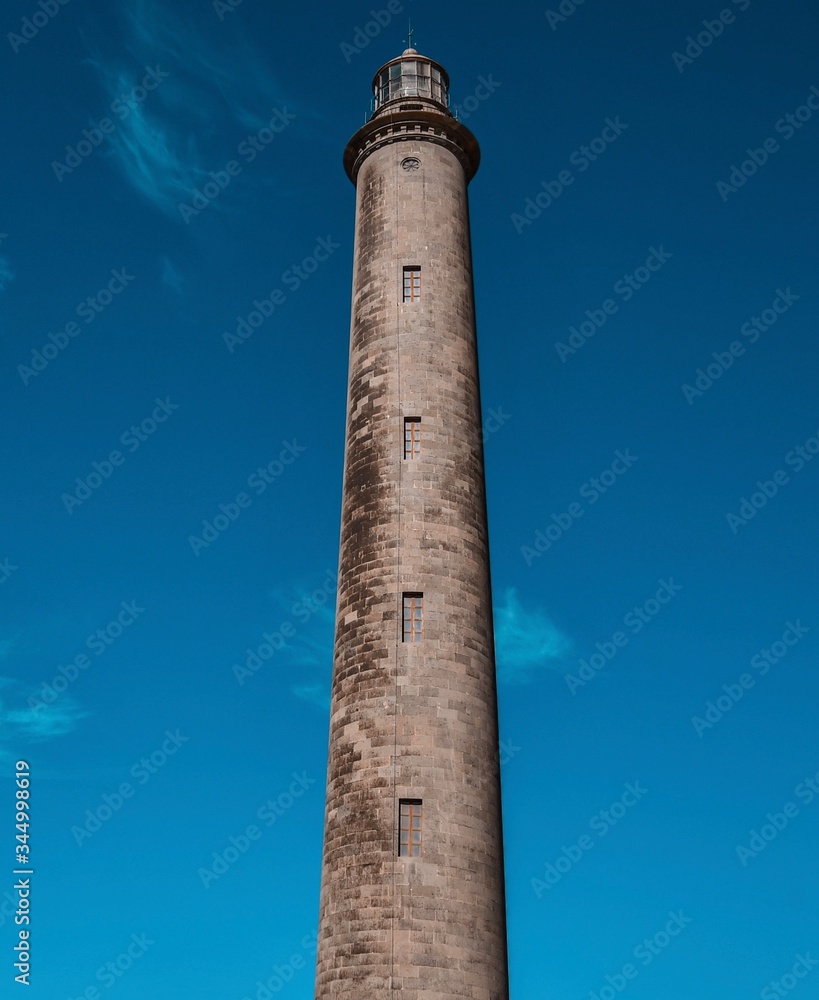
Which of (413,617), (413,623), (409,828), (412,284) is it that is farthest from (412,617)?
(412,284)

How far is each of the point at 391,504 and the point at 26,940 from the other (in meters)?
15.4

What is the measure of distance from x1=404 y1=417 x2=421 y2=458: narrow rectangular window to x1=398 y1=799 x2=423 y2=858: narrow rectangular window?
8964 mm

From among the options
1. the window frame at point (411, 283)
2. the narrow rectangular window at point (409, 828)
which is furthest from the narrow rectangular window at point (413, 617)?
the window frame at point (411, 283)

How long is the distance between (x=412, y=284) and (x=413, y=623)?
1015 centimetres

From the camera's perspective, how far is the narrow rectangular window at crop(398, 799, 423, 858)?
2675 cm

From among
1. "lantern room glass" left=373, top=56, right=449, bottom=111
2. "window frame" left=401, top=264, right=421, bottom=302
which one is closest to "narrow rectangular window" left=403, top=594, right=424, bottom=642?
"window frame" left=401, top=264, right=421, bottom=302

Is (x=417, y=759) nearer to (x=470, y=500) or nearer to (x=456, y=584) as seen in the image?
(x=456, y=584)

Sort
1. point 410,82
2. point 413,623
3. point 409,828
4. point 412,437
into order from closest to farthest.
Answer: point 409,828
point 413,623
point 412,437
point 410,82

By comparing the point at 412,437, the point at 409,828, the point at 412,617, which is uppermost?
the point at 412,437

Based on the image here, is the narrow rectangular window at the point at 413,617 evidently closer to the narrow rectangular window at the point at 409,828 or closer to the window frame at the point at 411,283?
the narrow rectangular window at the point at 409,828

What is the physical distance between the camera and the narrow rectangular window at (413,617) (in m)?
29.0

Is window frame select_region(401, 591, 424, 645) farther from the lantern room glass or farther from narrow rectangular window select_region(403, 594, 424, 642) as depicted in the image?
the lantern room glass

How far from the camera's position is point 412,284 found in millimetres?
33781

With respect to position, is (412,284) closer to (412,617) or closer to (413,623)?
(412,617)
